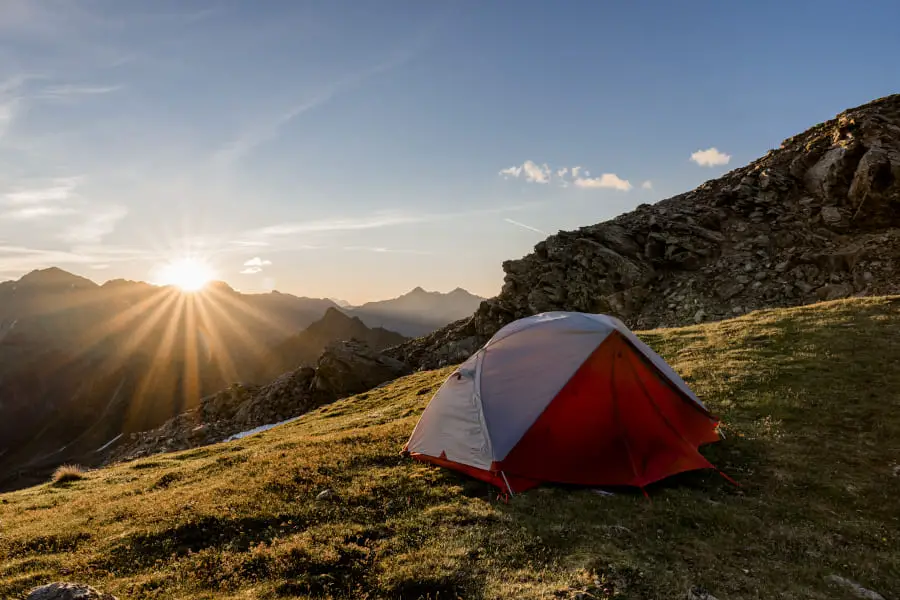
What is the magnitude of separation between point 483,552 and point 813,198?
50.7 meters

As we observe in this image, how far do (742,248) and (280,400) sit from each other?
1910 inches

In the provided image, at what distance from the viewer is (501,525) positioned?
8898mm

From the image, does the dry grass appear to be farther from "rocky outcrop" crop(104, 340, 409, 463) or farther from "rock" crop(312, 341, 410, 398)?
"rock" crop(312, 341, 410, 398)

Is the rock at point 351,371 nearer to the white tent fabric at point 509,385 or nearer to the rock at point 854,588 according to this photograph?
the white tent fabric at point 509,385

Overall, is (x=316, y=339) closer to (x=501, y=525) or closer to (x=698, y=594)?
(x=501, y=525)

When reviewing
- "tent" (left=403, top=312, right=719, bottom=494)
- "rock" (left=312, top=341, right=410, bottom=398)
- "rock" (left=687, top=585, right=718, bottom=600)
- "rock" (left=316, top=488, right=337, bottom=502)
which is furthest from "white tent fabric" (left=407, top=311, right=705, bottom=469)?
"rock" (left=312, top=341, right=410, bottom=398)

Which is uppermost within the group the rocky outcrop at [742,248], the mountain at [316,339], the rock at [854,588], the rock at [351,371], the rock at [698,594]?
the rocky outcrop at [742,248]

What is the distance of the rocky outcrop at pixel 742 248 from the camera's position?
34.8 m

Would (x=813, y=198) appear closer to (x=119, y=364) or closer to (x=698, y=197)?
(x=698, y=197)

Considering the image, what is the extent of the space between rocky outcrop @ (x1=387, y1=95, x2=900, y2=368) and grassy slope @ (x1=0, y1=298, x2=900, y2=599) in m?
23.2

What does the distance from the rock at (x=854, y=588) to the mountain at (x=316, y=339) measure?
556 feet

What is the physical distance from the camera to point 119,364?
192 metres

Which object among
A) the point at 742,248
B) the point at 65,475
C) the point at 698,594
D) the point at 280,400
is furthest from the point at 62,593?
the point at 742,248

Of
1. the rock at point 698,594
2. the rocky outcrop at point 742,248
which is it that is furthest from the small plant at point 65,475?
the rocky outcrop at point 742,248
